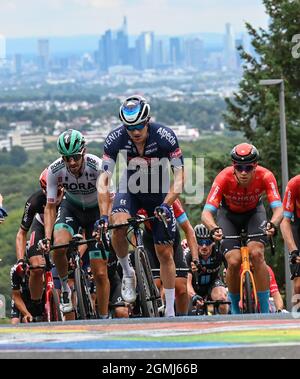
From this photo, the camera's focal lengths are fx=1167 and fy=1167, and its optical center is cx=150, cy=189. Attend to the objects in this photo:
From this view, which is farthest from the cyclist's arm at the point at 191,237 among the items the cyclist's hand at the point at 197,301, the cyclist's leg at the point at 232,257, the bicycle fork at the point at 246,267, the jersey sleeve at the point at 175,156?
the jersey sleeve at the point at 175,156

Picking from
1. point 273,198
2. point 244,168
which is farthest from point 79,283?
point 273,198

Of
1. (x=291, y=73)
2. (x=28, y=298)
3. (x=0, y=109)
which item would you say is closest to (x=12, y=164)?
(x=0, y=109)

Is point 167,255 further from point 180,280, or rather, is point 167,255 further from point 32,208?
point 32,208

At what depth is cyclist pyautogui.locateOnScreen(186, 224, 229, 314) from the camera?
15391 mm

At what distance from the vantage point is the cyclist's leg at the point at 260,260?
1284cm

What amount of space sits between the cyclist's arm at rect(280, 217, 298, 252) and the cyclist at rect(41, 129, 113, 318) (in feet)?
6.54

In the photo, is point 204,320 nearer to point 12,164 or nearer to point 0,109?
point 12,164

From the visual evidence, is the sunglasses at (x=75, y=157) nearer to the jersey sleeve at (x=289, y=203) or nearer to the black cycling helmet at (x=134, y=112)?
the black cycling helmet at (x=134, y=112)

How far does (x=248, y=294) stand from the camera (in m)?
12.7

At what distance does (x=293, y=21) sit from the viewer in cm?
4644

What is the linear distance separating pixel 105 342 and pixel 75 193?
472 cm

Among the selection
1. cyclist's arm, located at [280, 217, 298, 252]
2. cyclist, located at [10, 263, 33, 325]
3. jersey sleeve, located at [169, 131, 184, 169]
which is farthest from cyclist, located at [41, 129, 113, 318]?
cyclist, located at [10, 263, 33, 325]

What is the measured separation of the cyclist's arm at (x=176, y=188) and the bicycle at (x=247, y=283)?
0.91 metres

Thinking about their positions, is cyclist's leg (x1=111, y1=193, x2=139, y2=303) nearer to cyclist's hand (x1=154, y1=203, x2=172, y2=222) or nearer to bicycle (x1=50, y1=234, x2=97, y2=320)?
bicycle (x1=50, y1=234, x2=97, y2=320)
